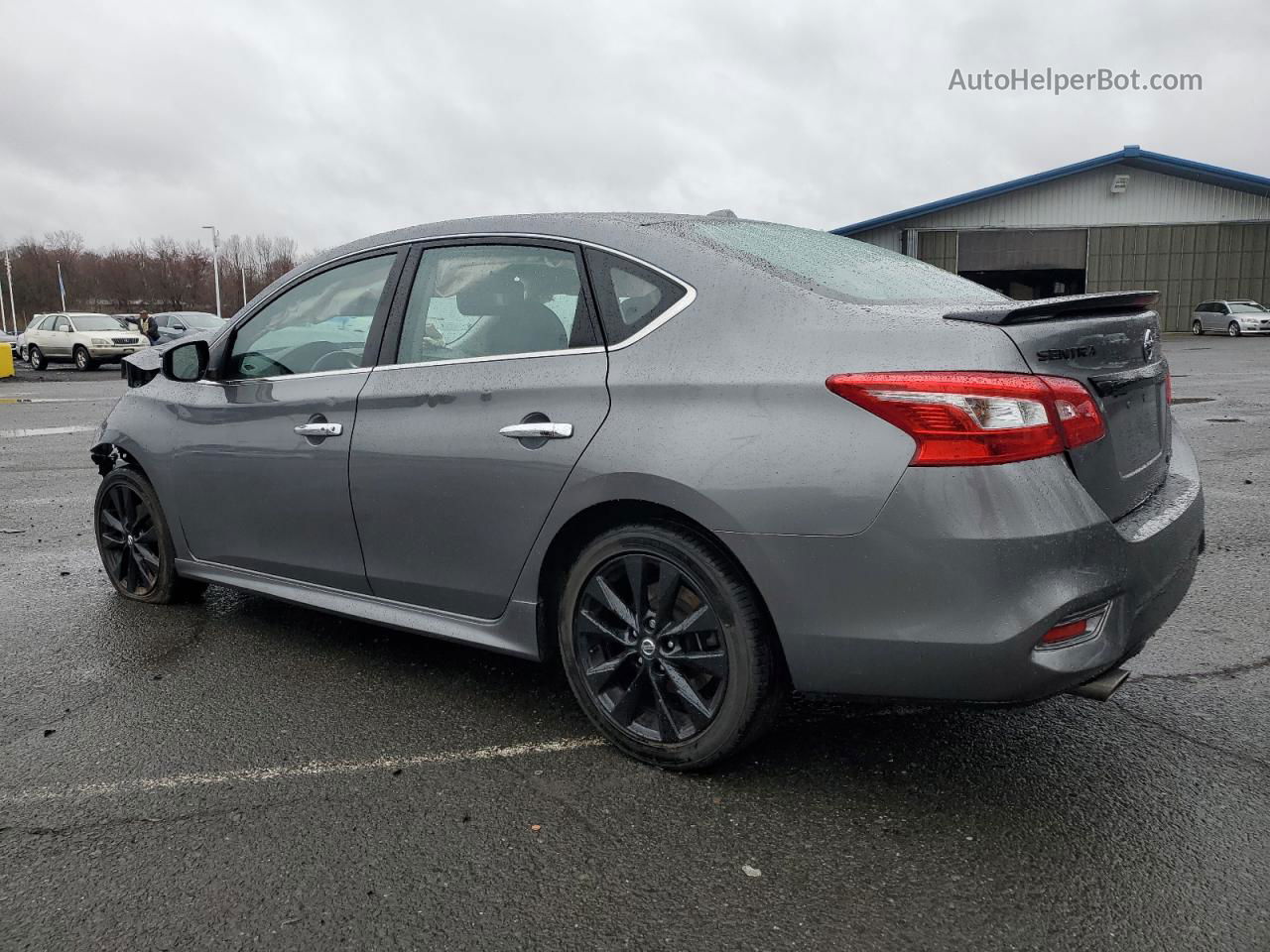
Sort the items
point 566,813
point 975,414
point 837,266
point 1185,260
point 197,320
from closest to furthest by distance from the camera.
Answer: point 975,414, point 566,813, point 837,266, point 197,320, point 1185,260

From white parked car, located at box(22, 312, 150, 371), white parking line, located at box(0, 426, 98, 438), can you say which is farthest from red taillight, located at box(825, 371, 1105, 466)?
white parked car, located at box(22, 312, 150, 371)

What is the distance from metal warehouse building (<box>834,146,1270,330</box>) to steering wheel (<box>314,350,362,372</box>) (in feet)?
128

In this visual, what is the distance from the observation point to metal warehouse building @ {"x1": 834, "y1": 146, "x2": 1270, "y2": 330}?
40.1 m

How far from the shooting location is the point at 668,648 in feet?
9.66

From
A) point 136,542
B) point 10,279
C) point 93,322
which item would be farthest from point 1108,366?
point 10,279

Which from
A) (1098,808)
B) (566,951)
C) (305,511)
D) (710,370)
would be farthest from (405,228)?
(1098,808)

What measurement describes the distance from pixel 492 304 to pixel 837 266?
1119 millimetres

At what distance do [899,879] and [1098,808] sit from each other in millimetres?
679

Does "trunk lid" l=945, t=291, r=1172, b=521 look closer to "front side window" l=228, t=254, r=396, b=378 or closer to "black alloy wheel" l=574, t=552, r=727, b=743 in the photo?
"black alloy wheel" l=574, t=552, r=727, b=743

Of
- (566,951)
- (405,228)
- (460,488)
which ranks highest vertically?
(405,228)

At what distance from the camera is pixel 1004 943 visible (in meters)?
2.21

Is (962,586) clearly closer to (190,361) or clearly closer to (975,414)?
(975,414)

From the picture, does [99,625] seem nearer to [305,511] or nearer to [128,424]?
[128,424]

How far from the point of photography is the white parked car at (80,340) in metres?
30.2
